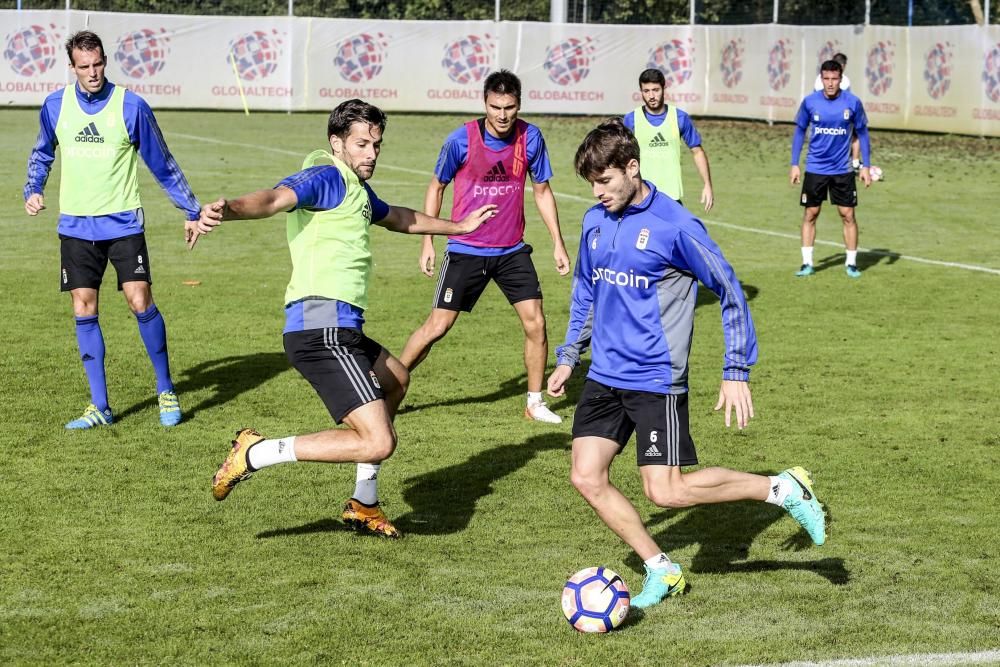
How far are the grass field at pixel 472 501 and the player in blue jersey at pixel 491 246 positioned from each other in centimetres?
56

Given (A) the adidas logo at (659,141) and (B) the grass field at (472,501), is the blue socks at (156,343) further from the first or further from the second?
(A) the adidas logo at (659,141)

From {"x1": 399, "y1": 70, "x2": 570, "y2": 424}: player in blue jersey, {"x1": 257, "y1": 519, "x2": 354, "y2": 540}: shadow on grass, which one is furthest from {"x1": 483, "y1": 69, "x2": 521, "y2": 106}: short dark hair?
{"x1": 257, "y1": 519, "x2": 354, "y2": 540}: shadow on grass

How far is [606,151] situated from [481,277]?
4256 mm

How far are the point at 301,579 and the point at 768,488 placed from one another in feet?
7.48

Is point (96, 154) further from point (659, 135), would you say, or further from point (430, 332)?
point (659, 135)

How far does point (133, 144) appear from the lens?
382 inches

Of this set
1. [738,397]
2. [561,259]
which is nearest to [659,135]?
[561,259]

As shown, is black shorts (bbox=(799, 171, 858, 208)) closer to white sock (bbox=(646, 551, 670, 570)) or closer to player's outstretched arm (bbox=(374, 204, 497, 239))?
player's outstretched arm (bbox=(374, 204, 497, 239))

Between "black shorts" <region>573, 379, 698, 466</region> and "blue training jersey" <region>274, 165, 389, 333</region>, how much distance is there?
4.66 feet

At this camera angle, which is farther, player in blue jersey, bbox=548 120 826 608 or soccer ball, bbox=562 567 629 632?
player in blue jersey, bbox=548 120 826 608

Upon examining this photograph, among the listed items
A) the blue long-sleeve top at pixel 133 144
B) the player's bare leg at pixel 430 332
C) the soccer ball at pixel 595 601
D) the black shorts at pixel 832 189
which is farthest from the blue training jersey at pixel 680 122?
Result: the soccer ball at pixel 595 601

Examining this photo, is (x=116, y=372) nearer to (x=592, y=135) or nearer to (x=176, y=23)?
(x=592, y=135)

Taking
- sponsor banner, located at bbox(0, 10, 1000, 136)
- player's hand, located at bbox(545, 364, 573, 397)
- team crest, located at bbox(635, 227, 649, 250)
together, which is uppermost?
sponsor banner, located at bbox(0, 10, 1000, 136)

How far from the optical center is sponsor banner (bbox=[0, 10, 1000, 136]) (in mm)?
36094
